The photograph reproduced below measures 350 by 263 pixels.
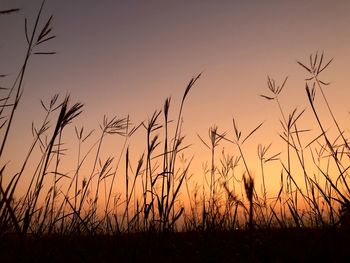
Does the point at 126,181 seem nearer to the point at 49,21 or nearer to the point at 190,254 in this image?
the point at 190,254

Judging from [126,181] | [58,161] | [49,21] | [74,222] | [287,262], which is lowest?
[287,262]

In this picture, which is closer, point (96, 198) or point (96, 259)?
point (96, 259)

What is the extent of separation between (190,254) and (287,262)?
20.2 inches

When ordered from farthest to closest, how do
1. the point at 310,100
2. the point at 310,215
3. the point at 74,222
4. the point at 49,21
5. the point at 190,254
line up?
the point at 310,215, the point at 74,222, the point at 310,100, the point at 190,254, the point at 49,21

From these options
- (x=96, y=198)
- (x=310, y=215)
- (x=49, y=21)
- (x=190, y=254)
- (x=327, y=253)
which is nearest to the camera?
(x=327, y=253)

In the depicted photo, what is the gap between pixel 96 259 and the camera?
1.67 m

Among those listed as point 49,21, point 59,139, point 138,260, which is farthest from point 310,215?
point 49,21

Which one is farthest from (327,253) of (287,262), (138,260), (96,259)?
(96,259)

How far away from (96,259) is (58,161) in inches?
61.6

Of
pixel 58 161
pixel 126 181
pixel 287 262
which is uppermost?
pixel 58 161

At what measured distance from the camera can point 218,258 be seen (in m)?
1.69

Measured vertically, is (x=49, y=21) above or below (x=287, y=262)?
above

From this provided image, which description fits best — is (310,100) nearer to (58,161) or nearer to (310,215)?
(310,215)

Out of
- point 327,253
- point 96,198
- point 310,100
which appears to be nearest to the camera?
point 327,253
